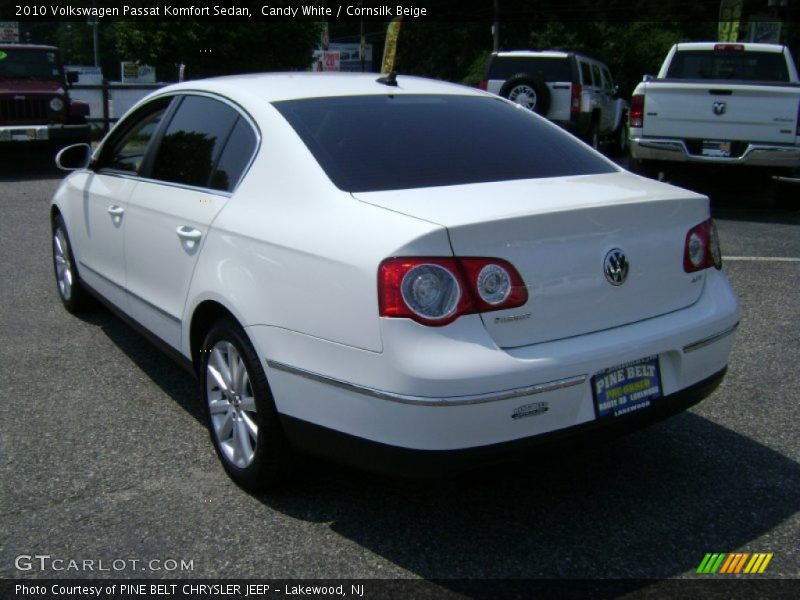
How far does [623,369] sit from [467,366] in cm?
65

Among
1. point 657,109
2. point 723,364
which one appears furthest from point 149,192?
point 657,109

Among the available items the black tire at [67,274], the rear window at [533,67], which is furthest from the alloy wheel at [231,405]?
the rear window at [533,67]

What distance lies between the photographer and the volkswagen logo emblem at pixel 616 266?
10.5 ft

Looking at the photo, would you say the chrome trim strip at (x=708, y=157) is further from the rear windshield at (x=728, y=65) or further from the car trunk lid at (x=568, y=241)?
the car trunk lid at (x=568, y=241)

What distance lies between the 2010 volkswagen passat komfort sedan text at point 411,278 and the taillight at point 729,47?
8.75 m

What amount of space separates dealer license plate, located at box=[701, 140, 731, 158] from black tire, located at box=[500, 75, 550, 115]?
5.66 meters

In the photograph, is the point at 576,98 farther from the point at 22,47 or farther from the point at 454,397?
the point at 454,397

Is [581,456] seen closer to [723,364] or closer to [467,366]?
[723,364]

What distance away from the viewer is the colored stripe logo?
3.10m

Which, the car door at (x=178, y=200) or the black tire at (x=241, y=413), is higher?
the car door at (x=178, y=200)

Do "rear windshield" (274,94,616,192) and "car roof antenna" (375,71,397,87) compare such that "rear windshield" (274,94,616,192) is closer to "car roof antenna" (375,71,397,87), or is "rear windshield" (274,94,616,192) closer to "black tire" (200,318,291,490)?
"car roof antenna" (375,71,397,87)

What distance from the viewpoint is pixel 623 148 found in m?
22.3

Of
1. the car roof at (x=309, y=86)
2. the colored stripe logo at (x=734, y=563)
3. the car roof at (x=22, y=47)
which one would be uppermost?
the car roof at (x=309, y=86)

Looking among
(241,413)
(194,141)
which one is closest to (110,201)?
(194,141)
